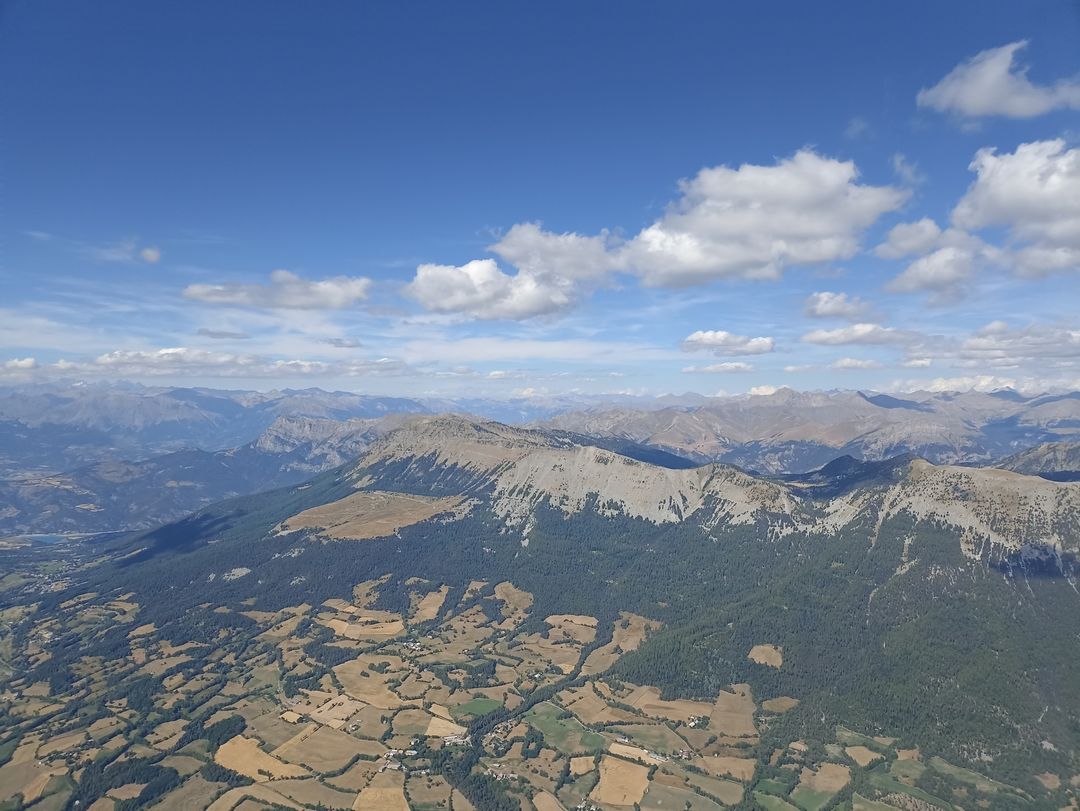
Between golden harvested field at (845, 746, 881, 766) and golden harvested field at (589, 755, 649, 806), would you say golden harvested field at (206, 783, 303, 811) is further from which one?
golden harvested field at (845, 746, 881, 766)

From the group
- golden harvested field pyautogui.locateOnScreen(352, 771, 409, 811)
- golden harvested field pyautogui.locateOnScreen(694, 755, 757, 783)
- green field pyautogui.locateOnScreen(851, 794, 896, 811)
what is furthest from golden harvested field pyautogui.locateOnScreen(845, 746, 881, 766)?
golden harvested field pyautogui.locateOnScreen(352, 771, 409, 811)

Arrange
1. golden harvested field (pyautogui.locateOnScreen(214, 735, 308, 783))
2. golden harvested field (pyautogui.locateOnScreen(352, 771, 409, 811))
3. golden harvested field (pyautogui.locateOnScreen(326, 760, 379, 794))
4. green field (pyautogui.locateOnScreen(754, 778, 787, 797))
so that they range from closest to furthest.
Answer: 1. golden harvested field (pyautogui.locateOnScreen(352, 771, 409, 811))
2. green field (pyautogui.locateOnScreen(754, 778, 787, 797))
3. golden harvested field (pyautogui.locateOnScreen(326, 760, 379, 794))
4. golden harvested field (pyautogui.locateOnScreen(214, 735, 308, 783))

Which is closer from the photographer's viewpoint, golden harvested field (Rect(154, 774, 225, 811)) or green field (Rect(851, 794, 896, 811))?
green field (Rect(851, 794, 896, 811))

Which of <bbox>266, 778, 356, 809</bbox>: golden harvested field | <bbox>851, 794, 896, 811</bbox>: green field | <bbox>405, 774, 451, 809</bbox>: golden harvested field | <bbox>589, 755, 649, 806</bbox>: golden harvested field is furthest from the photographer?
<bbox>589, 755, 649, 806</bbox>: golden harvested field

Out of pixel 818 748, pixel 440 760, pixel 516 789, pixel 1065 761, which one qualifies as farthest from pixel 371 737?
pixel 1065 761

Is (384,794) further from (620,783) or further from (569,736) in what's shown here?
(620,783)
